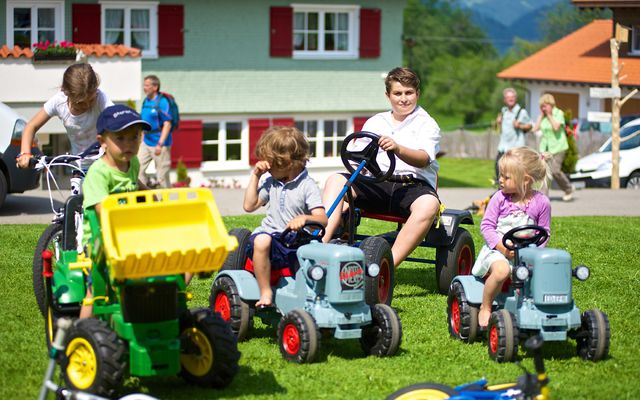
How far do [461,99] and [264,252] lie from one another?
68091mm

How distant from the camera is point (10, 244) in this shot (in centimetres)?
1205

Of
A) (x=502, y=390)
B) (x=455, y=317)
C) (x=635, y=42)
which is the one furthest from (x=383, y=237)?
(x=635, y=42)

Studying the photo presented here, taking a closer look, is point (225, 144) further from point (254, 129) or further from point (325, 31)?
point (325, 31)

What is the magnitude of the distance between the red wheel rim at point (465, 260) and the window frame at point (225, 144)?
845 inches

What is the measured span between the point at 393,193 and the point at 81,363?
3777 millimetres

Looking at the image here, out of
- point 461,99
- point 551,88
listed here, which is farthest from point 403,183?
point 461,99

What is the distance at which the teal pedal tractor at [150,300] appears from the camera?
6.00 meters

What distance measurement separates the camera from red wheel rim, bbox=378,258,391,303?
28.5 feet

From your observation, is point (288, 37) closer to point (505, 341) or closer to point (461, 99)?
point (505, 341)

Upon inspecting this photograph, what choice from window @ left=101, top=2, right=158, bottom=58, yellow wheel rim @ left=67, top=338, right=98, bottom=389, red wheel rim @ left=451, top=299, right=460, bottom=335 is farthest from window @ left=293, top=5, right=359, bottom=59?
yellow wheel rim @ left=67, top=338, right=98, bottom=389

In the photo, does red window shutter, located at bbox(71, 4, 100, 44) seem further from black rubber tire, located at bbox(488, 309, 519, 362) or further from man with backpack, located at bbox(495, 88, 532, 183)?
black rubber tire, located at bbox(488, 309, 519, 362)

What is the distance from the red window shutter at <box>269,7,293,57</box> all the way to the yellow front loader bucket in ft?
83.7

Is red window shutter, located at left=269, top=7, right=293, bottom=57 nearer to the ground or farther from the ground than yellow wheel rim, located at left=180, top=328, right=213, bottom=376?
farther from the ground

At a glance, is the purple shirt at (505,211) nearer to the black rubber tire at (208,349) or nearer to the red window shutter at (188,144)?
the black rubber tire at (208,349)
